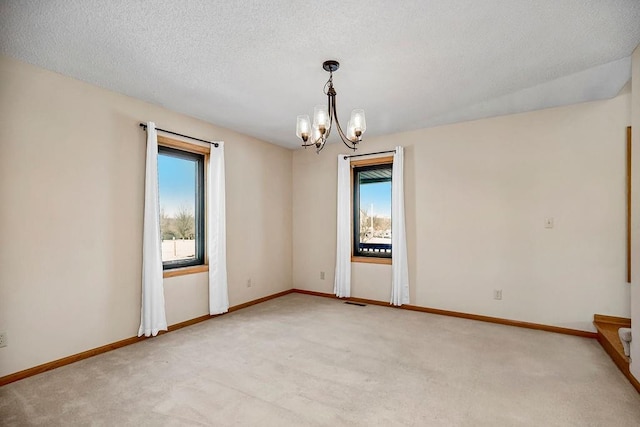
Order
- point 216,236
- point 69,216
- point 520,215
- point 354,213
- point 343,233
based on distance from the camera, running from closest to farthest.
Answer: point 69,216
point 520,215
point 216,236
point 343,233
point 354,213

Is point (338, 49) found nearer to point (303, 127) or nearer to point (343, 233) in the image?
point (303, 127)

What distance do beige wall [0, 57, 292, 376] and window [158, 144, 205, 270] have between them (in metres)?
0.30

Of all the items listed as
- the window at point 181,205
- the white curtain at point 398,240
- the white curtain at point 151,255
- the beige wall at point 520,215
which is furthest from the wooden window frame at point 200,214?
the white curtain at point 398,240

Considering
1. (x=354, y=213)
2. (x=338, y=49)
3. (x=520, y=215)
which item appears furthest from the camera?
(x=354, y=213)

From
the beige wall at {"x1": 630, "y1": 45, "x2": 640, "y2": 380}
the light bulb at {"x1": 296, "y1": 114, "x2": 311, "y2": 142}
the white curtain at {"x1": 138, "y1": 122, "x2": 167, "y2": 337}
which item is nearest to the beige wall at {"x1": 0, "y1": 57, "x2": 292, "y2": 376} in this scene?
the white curtain at {"x1": 138, "y1": 122, "x2": 167, "y2": 337}

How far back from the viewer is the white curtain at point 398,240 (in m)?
4.53

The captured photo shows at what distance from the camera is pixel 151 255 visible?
3373 mm

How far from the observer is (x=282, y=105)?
3.58 meters

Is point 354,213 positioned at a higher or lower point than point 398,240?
higher

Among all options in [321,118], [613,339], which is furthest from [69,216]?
[613,339]

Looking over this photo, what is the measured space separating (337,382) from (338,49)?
8.44 ft

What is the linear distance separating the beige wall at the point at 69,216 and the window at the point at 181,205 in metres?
0.30

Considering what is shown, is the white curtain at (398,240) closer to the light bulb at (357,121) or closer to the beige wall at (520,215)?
the beige wall at (520,215)

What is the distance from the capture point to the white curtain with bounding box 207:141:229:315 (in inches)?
162
